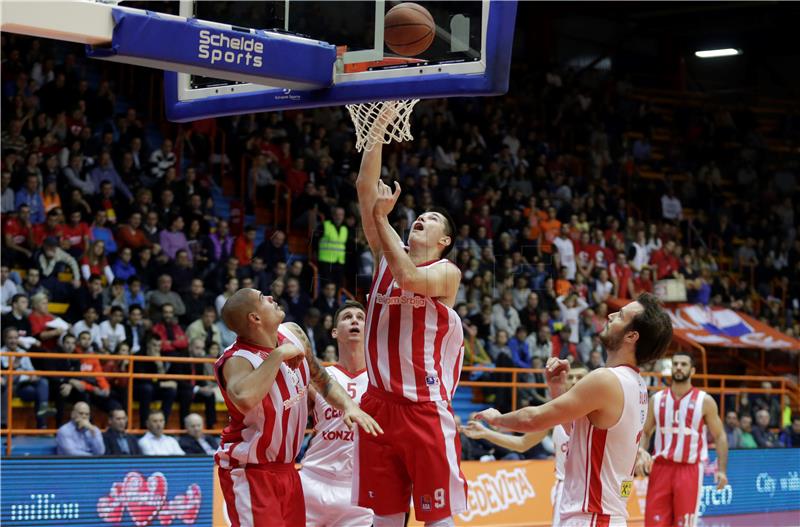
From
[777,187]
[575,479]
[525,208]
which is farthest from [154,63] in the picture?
[777,187]

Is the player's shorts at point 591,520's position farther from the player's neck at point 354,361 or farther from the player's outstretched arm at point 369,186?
the player's neck at point 354,361

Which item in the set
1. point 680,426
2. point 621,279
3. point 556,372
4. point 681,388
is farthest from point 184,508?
point 621,279

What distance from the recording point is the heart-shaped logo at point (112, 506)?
10.2 meters

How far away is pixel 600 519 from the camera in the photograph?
5.30 meters

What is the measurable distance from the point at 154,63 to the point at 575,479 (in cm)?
278

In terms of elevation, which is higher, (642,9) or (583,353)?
(642,9)

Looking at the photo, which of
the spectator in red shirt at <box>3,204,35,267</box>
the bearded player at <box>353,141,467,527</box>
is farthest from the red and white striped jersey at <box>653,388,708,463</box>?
the spectator in red shirt at <box>3,204,35,267</box>

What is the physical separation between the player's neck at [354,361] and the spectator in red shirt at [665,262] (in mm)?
11514

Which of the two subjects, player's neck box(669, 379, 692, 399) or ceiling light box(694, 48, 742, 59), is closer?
player's neck box(669, 379, 692, 399)

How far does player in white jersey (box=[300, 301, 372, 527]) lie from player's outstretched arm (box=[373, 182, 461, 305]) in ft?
4.77

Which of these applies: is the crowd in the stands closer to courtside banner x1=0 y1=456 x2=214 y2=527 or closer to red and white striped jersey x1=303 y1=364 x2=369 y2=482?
courtside banner x1=0 y1=456 x2=214 y2=527

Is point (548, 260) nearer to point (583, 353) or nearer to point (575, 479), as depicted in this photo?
point (583, 353)

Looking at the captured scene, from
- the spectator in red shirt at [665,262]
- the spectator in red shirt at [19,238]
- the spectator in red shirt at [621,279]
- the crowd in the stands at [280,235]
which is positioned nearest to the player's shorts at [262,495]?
the crowd in the stands at [280,235]

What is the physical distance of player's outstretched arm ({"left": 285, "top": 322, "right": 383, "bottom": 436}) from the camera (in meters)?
5.39
